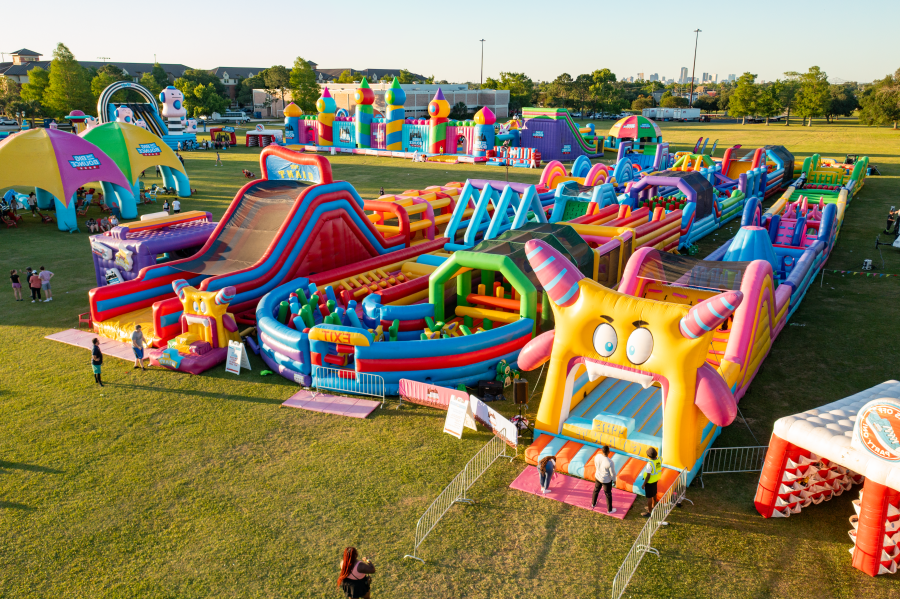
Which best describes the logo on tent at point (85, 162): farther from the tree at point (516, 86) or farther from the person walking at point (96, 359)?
the tree at point (516, 86)

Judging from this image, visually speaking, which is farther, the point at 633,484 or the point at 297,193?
the point at 297,193

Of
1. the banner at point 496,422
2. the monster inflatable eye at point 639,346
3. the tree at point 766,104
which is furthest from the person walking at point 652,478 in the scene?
the tree at point 766,104

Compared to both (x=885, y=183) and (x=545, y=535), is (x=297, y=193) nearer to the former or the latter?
(x=545, y=535)

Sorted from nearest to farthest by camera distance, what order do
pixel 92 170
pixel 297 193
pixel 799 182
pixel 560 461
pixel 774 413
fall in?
1. pixel 560 461
2. pixel 774 413
3. pixel 297 193
4. pixel 92 170
5. pixel 799 182

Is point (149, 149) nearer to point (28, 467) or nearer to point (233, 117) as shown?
point (28, 467)

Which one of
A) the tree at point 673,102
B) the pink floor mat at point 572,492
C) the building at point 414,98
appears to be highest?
the tree at point 673,102

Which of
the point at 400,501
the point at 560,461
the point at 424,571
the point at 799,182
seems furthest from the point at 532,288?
the point at 799,182

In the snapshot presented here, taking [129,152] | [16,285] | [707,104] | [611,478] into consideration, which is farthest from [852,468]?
[707,104]
